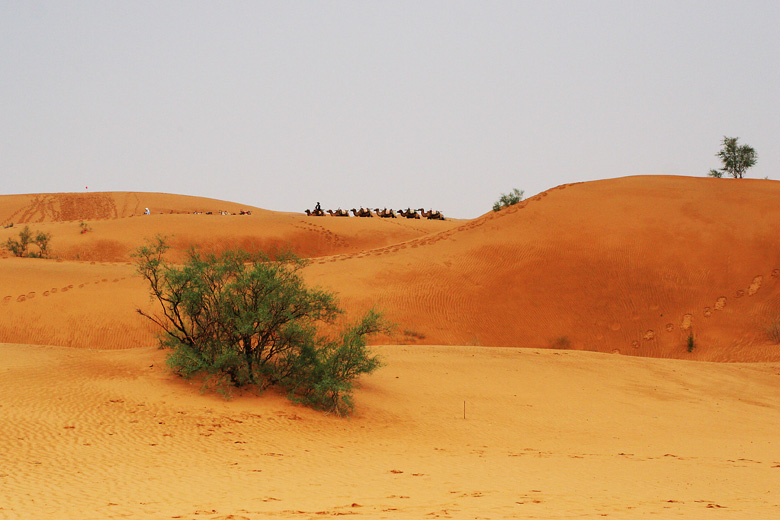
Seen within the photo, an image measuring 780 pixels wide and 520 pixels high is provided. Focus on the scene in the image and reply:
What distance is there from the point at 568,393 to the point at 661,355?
8.23 m

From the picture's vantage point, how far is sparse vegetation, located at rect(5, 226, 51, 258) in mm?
33094

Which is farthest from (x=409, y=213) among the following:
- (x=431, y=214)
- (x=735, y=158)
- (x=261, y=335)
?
(x=261, y=335)

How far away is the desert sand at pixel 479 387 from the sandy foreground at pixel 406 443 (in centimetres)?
6

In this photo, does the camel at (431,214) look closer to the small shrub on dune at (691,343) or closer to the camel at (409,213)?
the camel at (409,213)

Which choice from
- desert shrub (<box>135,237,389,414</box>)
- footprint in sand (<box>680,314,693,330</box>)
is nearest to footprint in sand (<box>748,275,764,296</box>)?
footprint in sand (<box>680,314,693,330</box>)

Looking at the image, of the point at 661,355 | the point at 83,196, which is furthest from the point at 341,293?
the point at 83,196

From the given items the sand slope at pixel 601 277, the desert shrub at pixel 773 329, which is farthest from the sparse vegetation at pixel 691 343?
the desert shrub at pixel 773 329

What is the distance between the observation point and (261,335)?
1401 centimetres

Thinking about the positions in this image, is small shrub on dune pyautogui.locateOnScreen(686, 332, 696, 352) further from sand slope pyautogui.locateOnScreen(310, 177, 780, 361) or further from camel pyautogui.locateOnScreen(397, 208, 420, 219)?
camel pyautogui.locateOnScreen(397, 208, 420, 219)

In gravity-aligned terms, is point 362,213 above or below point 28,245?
above

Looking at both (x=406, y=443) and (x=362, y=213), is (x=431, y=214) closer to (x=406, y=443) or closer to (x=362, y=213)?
(x=362, y=213)

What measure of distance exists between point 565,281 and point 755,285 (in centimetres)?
717

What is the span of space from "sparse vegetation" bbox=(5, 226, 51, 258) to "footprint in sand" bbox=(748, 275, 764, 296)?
3254cm

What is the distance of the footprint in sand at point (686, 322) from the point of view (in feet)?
76.7
